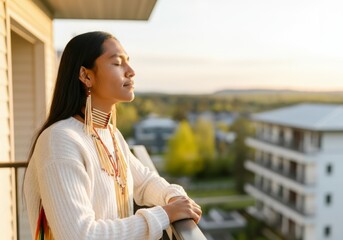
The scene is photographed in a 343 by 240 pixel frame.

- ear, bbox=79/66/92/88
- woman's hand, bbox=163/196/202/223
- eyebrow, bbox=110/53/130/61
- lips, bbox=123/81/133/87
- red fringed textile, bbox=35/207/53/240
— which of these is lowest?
red fringed textile, bbox=35/207/53/240

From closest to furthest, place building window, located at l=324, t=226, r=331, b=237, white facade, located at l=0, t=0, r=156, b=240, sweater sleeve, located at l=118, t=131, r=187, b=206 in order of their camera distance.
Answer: sweater sleeve, located at l=118, t=131, r=187, b=206
white facade, located at l=0, t=0, r=156, b=240
building window, located at l=324, t=226, r=331, b=237

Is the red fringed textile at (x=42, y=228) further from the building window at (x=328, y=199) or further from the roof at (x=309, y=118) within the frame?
the building window at (x=328, y=199)

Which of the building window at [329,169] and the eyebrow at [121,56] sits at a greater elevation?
the eyebrow at [121,56]

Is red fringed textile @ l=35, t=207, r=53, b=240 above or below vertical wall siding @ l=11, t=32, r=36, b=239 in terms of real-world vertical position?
below

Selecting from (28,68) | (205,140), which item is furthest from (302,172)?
(28,68)

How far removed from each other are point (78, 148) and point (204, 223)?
1089 inches

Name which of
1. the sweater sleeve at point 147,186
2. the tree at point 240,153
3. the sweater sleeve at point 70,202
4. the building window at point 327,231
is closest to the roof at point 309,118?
the building window at point 327,231

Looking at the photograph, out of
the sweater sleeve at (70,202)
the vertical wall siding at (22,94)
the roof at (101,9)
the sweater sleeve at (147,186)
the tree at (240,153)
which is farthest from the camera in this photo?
the tree at (240,153)

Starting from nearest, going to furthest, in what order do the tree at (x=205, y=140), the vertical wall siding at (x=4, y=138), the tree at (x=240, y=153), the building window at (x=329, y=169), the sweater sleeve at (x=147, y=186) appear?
the sweater sleeve at (x=147, y=186)
the vertical wall siding at (x=4, y=138)
the building window at (x=329, y=169)
the tree at (x=240, y=153)
the tree at (x=205, y=140)

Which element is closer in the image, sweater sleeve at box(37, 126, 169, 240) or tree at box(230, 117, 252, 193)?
sweater sleeve at box(37, 126, 169, 240)

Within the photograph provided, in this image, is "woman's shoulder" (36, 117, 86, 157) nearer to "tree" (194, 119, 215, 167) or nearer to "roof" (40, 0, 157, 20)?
"roof" (40, 0, 157, 20)

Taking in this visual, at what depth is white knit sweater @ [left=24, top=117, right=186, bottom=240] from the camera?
Result: 87 cm

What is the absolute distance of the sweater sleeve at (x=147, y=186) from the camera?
1.24 metres

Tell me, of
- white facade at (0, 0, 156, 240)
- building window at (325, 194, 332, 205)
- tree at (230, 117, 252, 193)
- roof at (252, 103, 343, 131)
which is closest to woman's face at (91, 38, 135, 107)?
white facade at (0, 0, 156, 240)
